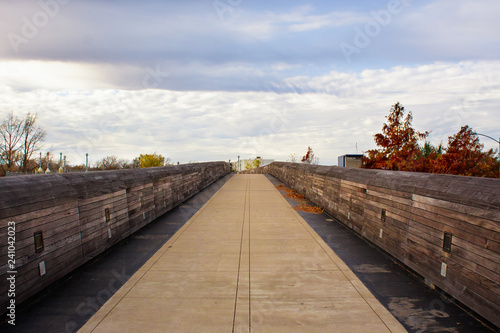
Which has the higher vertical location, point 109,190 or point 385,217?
point 109,190

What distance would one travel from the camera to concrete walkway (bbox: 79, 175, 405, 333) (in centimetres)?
388

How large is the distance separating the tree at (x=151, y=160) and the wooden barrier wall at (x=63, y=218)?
51.4m

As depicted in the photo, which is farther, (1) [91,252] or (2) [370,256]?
(2) [370,256]

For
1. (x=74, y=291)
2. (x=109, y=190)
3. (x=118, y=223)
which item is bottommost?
(x=74, y=291)

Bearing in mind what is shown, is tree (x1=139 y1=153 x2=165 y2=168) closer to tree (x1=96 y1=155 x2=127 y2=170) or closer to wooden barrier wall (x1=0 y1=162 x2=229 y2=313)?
tree (x1=96 y1=155 x2=127 y2=170)

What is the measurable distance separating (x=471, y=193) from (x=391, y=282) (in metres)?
2.09

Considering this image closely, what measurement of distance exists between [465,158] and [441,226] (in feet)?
54.7

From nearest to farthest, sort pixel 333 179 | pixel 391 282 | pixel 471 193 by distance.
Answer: pixel 471 193 → pixel 391 282 → pixel 333 179

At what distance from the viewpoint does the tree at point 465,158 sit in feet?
58.0

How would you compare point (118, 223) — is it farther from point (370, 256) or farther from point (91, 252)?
point (370, 256)

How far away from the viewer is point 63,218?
519 centimetres

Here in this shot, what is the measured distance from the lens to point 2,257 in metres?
3.90

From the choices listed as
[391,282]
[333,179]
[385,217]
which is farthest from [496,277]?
[333,179]

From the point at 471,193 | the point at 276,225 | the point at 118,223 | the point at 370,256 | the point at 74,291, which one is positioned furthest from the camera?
the point at 276,225
